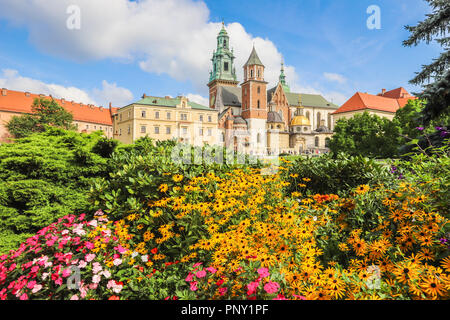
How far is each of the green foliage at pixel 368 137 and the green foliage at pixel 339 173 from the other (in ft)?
76.3

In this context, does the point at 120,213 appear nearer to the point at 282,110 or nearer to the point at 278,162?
the point at 278,162

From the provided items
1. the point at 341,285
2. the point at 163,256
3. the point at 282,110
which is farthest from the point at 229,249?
the point at 282,110

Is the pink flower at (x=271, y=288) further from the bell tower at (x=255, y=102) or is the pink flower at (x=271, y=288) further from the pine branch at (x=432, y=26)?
the bell tower at (x=255, y=102)

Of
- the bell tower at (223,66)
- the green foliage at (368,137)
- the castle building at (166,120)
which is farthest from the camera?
the bell tower at (223,66)

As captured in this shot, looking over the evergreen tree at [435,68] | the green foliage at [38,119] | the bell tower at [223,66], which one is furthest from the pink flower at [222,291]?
the bell tower at [223,66]

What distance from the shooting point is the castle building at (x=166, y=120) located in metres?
46.7

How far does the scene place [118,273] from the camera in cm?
274

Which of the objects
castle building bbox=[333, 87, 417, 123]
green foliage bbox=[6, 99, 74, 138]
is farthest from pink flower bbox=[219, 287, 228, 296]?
castle building bbox=[333, 87, 417, 123]

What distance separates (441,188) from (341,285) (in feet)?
6.29

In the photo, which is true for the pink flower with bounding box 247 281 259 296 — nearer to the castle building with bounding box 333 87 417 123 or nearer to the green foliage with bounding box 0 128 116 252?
the green foliage with bounding box 0 128 116 252

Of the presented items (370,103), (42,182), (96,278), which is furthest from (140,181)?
(370,103)

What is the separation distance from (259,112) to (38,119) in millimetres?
41783

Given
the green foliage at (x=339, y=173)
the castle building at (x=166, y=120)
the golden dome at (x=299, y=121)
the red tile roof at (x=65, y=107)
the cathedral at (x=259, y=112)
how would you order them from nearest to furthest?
the green foliage at (x=339, y=173), the red tile roof at (x=65, y=107), the castle building at (x=166, y=120), the cathedral at (x=259, y=112), the golden dome at (x=299, y=121)
